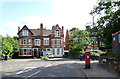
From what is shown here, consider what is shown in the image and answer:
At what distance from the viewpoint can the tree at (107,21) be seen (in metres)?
23.3

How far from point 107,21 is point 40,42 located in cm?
3409

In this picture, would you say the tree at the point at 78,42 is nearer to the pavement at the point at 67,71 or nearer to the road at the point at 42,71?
the road at the point at 42,71

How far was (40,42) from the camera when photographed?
56469 millimetres

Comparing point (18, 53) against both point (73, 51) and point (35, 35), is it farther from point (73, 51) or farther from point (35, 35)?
point (73, 51)

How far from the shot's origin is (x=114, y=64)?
14.3 m

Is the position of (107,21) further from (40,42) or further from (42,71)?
(40,42)

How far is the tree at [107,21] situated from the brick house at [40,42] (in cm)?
3010

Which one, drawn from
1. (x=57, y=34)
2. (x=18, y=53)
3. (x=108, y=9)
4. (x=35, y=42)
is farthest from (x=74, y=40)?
(x=108, y=9)

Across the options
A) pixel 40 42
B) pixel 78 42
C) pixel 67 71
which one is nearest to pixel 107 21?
pixel 67 71

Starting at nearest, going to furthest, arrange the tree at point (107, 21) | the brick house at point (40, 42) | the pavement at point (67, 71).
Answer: the pavement at point (67, 71), the tree at point (107, 21), the brick house at point (40, 42)

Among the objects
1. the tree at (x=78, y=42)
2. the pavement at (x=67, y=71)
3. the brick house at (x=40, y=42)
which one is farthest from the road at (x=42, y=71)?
the brick house at (x=40, y=42)

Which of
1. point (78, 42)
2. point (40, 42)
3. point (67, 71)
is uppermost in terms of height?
point (40, 42)

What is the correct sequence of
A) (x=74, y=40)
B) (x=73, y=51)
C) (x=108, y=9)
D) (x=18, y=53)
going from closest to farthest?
A: 1. (x=108, y=9)
2. (x=73, y=51)
3. (x=74, y=40)
4. (x=18, y=53)

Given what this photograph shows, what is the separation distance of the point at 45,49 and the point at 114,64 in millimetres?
42966
